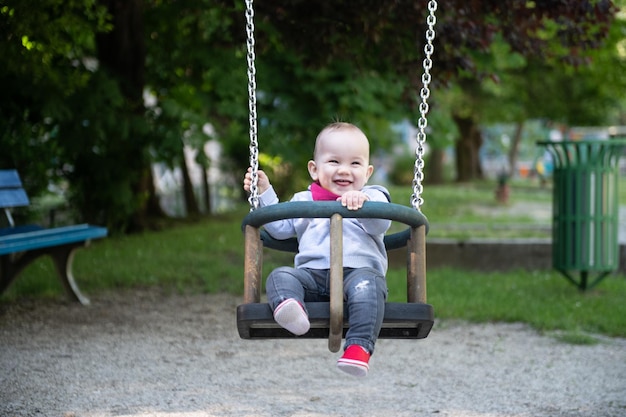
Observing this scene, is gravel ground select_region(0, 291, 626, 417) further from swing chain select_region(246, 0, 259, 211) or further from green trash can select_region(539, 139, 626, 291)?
green trash can select_region(539, 139, 626, 291)

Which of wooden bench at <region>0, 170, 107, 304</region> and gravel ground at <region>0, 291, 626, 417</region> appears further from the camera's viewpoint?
wooden bench at <region>0, 170, 107, 304</region>

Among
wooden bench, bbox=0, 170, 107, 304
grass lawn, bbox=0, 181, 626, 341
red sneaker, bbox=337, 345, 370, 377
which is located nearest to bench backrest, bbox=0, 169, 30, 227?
wooden bench, bbox=0, 170, 107, 304

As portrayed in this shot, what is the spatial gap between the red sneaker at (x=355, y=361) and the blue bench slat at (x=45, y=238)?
3.87 m

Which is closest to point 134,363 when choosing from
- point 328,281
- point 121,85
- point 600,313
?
point 328,281

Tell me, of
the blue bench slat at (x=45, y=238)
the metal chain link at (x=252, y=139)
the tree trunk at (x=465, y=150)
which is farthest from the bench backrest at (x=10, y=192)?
the tree trunk at (x=465, y=150)

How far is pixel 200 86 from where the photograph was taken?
12430mm

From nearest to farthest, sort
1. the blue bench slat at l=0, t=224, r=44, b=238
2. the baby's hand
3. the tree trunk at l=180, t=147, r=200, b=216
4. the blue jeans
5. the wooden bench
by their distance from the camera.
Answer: the baby's hand < the blue jeans < the wooden bench < the blue bench slat at l=0, t=224, r=44, b=238 < the tree trunk at l=180, t=147, r=200, b=216

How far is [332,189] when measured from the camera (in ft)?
13.5

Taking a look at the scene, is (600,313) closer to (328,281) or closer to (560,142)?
(560,142)

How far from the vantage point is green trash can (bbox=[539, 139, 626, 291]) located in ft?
27.2

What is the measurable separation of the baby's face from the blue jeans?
393 mm

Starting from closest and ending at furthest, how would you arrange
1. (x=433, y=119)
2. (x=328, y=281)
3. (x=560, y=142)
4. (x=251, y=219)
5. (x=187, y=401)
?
(x=251, y=219) < (x=328, y=281) < (x=187, y=401) < (x=560, y=142) < (x=433, y=119)

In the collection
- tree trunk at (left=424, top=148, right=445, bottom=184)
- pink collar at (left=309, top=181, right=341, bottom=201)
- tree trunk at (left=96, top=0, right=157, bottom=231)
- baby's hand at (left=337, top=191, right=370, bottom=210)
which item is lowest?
tree trunk at (left=424, top=148, right=445, bottom=184)

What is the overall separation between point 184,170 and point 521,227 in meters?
6.50
